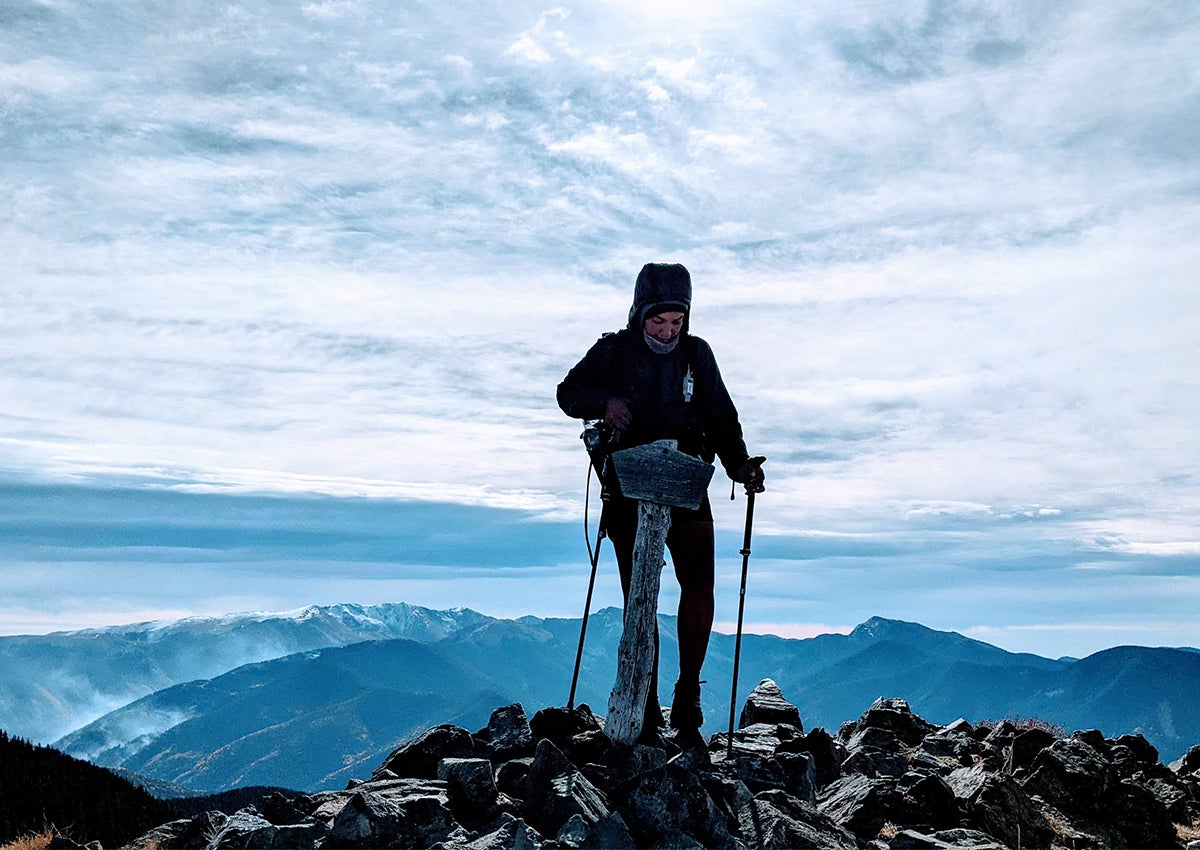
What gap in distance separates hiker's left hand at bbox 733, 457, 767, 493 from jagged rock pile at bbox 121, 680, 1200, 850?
109 inches

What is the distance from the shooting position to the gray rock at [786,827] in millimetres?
7164

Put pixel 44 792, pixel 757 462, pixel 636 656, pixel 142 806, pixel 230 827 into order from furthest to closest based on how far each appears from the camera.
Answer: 1. pixel 142 806
2. pixel 44 792
3. pixel 757 462
4. pixel 636 656
5. pixel 230 827

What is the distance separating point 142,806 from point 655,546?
8964 millimetres

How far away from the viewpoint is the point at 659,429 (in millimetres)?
9633

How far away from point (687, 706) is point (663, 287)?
14.7ft

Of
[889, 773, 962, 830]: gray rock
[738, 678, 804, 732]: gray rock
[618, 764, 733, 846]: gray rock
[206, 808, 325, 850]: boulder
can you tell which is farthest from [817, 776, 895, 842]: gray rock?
[206, 808, 325, 850]: boulder

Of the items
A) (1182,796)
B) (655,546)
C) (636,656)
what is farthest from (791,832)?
(1182,796)

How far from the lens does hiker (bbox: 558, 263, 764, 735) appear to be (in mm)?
9445

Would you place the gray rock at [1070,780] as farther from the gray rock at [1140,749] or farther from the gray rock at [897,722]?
the gray rock at [897,722]

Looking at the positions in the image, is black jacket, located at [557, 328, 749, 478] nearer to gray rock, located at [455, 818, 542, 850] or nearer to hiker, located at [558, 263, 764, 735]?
hiker, located at [558, 263, 764, 735]

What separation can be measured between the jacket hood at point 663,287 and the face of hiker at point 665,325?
3.7 inches

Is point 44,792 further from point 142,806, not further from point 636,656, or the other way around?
point 636,656

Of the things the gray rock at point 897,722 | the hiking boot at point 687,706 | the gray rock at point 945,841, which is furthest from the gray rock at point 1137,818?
the hiking boot at point 687,706

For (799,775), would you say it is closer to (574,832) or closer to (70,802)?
(574,832)
